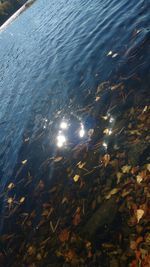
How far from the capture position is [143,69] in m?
13.1

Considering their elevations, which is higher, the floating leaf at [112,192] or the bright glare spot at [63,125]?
the floating leaf at [112,192]

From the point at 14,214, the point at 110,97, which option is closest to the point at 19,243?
the point at 14,214

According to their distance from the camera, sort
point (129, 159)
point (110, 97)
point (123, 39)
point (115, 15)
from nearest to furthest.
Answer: point (129, 159), point (110, 97), point (123, 39), point (115, 15)

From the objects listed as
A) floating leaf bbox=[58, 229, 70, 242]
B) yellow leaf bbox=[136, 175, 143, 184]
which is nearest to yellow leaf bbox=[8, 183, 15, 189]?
floating leaf bbox=[58, 229, 70, 242]

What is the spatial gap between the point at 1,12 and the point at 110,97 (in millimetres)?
85293

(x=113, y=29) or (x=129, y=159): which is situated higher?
(x=129, y=159)

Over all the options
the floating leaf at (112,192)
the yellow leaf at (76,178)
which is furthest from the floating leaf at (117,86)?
the floating leaf at (112,192)

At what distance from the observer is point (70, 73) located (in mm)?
18922

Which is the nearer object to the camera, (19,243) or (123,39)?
(19,243)

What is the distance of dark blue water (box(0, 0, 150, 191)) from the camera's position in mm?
14133

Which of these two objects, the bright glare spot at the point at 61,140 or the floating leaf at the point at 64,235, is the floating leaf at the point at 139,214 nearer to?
the floating leaf at the point at 64,235

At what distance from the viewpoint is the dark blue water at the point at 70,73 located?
556 inches

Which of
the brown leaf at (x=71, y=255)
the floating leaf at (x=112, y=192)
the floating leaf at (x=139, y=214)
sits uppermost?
the brown leaf at (x=71, y=255)

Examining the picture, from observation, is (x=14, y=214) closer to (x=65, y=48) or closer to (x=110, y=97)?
(x=110, y=97)
